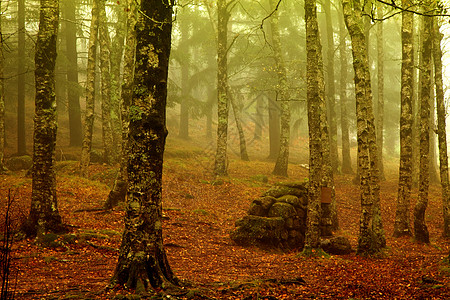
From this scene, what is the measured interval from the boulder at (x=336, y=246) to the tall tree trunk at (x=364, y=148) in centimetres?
63

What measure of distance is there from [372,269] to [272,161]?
1983 cm

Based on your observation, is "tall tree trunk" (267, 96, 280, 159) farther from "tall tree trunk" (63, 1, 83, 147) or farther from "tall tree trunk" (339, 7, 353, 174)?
"tall tree trunk" (63, 1, 83, 147)

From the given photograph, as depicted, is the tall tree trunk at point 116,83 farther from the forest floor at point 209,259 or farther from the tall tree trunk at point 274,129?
the tall tree trunk at point 274,129

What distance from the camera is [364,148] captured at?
9852 millimetres

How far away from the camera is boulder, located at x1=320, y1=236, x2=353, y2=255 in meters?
10.3

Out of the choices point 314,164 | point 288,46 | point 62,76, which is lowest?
point 314,164

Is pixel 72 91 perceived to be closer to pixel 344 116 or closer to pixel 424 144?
pixel 344 116

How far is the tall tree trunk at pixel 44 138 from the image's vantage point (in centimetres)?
877

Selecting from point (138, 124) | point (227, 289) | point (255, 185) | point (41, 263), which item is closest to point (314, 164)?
point (227, 289)

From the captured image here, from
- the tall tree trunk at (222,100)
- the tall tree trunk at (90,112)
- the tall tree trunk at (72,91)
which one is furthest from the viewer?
the tall tree trunk at (72,91)

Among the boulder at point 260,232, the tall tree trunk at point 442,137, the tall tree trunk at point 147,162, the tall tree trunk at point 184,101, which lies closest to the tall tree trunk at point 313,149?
the boulder at point 260,232

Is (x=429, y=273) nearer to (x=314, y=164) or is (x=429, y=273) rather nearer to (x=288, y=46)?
(x=314, y=164)

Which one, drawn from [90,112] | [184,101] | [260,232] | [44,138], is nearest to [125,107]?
[90,112]

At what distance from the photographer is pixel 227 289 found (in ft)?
20.7
